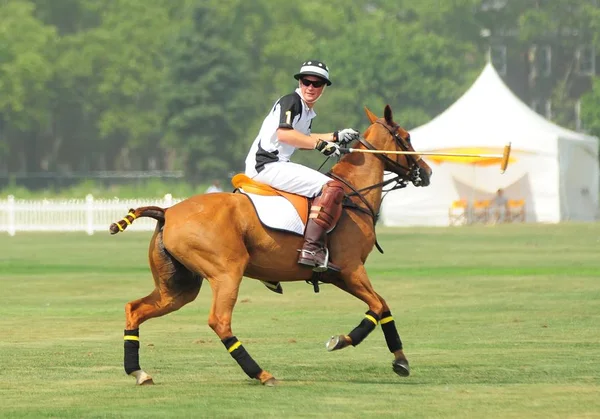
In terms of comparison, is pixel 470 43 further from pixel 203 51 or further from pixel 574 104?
pixel 203 51

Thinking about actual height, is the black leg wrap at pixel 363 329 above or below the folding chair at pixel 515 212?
above

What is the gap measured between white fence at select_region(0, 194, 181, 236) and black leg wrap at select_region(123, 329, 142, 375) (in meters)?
40.0

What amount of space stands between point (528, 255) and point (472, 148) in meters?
19.5

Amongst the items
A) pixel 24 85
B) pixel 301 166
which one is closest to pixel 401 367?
pixel 301 166

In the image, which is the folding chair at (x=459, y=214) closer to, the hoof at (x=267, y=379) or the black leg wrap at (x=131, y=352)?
the black leg wrap at (x=131, y=352)

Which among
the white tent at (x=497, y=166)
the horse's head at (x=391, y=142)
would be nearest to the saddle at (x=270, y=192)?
the horse's head at (x=391, y=142)

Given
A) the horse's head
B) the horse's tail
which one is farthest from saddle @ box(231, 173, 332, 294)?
the horse's head

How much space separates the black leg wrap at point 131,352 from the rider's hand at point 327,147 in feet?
7.45

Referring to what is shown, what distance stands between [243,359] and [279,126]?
84.3 inches

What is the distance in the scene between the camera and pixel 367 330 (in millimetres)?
13734

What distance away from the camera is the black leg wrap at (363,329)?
1369 centimetres

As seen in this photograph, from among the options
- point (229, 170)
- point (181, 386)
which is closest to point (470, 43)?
point (229, 170)

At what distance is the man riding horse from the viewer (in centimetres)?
1390

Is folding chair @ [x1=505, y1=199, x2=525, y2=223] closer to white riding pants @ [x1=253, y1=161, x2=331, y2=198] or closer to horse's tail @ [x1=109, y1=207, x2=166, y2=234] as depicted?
white riding pants @ [x1=253, y1=161, x2=331, y2=198]
